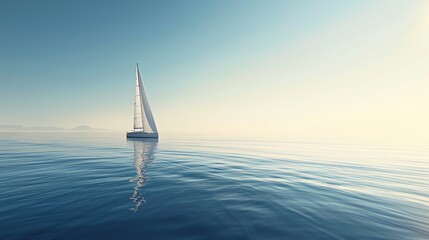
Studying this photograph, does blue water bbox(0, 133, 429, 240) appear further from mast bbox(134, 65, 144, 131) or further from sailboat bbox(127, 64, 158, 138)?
mast bbox(134, 65, 144, 131)

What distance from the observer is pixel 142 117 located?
57312 millimetres

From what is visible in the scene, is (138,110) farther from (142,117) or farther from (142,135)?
(142,135)

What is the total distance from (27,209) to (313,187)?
1254cm

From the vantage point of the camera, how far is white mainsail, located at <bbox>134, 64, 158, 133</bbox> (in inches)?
2215

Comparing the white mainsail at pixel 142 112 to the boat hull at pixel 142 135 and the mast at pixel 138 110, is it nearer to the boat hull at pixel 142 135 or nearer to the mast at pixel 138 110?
the mast at pixel 138 110

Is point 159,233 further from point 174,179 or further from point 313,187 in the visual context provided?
point 313,187

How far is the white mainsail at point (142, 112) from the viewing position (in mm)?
56250

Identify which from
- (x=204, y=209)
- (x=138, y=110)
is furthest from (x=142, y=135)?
(x=204, y=209)

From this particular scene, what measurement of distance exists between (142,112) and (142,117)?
1.53 metres

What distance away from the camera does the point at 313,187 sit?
33.8 ft

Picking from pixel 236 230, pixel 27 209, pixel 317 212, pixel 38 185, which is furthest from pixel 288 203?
pixel 38 185

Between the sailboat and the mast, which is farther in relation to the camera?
the mast

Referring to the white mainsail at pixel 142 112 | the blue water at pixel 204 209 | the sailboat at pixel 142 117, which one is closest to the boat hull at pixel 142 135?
the sailboat at pixel 142 117

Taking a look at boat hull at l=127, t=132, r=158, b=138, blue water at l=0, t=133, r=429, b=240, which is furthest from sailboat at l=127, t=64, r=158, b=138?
blue water at l=0, t=133, r=429, b=240
